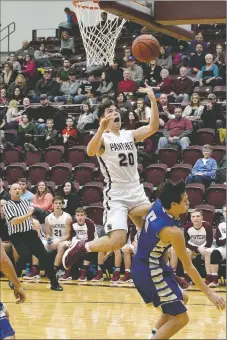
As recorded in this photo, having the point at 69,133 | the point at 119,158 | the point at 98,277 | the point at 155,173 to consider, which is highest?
the point at 119,158

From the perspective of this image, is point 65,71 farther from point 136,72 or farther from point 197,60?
point 197,60

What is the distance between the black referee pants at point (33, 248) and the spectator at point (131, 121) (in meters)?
3.21

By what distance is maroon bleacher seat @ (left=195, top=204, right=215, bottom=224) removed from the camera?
40.9 ft

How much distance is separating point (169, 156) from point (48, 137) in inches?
106

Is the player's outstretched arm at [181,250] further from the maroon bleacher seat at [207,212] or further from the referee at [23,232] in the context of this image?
the maroon bleacher seat at [207,212]

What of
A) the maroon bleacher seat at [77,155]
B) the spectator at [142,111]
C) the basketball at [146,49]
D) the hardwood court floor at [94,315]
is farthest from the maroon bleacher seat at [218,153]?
the basketball at [146,49]

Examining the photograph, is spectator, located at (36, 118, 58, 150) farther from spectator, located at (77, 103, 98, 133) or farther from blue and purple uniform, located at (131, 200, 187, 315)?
blue and purple uniform, located at (131, 200, 187, 315)

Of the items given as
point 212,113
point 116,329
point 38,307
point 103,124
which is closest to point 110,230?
point 103,124

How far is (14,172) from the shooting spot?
583 inches

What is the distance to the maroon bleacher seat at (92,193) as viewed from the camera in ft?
44.7

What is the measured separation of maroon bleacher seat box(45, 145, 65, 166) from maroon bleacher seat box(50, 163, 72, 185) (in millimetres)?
482

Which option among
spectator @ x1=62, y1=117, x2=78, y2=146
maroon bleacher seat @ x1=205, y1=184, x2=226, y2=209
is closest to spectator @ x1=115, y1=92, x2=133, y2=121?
spectator @ x1=62, y1=117, x2=78, y2=146

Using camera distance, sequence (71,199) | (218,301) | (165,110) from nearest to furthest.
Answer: (218,301) → (71,199) → (165,110)

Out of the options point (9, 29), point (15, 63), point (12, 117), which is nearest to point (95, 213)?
point (12, 117)
